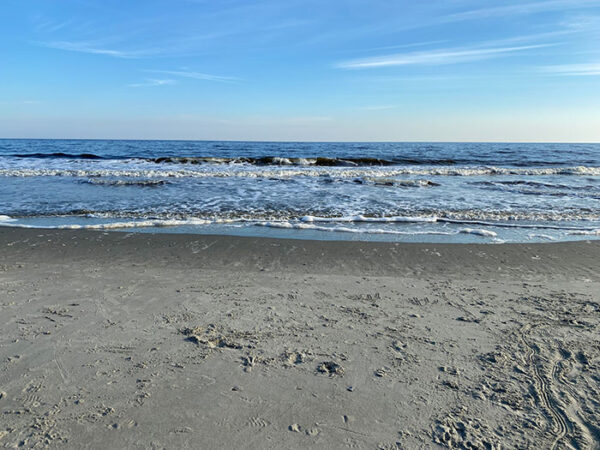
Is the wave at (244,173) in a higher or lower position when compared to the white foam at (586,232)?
higher

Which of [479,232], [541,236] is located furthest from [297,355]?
[541,236]

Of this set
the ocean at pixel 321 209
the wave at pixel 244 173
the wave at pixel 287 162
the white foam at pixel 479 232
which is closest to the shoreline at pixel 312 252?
the ocean at pixel 321 209

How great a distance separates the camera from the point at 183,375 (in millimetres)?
2695

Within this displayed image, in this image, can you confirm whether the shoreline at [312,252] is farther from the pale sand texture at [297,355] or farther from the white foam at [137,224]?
the white foam at [137,224]

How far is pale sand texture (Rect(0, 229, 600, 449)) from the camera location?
2.20 metres

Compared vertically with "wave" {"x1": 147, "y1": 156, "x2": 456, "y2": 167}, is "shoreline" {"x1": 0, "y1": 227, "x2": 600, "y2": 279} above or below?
below

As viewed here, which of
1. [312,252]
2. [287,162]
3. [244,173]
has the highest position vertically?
[287,162]

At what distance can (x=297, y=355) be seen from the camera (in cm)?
297

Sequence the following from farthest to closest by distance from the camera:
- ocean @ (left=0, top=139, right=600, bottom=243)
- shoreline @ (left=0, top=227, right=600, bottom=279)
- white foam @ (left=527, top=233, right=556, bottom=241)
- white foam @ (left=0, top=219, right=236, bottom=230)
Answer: ocean @ (left=0, top=139, right=600, bottom=243), white foam @ (left=0, top=219, right=236, bottom=230), white foam @ (left=527, top=233, right=556, bottom=241), shoreline @ (left=0, top=227, right=600, bottom=279)

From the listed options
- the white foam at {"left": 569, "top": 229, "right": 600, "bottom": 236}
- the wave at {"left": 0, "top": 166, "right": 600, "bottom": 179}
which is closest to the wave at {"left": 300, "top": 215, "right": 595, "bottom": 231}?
the white foam at {"left": 569, "top": 229, "right": 600, "bottom": 236}

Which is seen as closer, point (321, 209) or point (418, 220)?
point (418, 220)

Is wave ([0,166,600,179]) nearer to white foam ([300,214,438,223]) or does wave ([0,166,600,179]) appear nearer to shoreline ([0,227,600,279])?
white foam ([300,214,438,223])

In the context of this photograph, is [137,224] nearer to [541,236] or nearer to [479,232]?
[479,232]

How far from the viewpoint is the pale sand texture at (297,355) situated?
2.20 m
